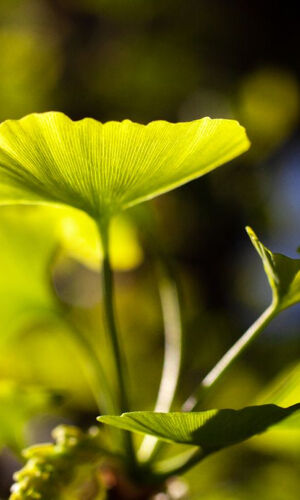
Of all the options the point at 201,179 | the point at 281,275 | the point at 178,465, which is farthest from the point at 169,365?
the point at 201,179

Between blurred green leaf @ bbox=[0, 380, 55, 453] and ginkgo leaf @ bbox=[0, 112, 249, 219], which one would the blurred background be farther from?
ginkgo leaf @ bbox=[0, 112, 249, 219]

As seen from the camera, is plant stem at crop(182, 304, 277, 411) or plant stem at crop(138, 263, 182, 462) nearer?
plant stem at crop(182, 304, 277, 411)

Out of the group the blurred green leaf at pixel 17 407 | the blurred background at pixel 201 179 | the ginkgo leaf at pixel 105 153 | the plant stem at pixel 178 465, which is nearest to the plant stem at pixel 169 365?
the plant stem at pixel 178 465

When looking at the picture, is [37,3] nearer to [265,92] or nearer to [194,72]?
[194,72]

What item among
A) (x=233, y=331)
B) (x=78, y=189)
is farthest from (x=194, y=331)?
(x=78, y=189)

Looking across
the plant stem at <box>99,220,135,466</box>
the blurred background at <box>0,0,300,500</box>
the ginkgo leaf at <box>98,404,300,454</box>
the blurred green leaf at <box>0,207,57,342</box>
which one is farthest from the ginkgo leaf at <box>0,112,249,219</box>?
the blurred background at <box>0,0,300,500</box>

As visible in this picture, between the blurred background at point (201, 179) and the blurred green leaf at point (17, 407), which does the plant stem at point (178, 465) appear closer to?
the blurred green leaf at point (17, 407)
